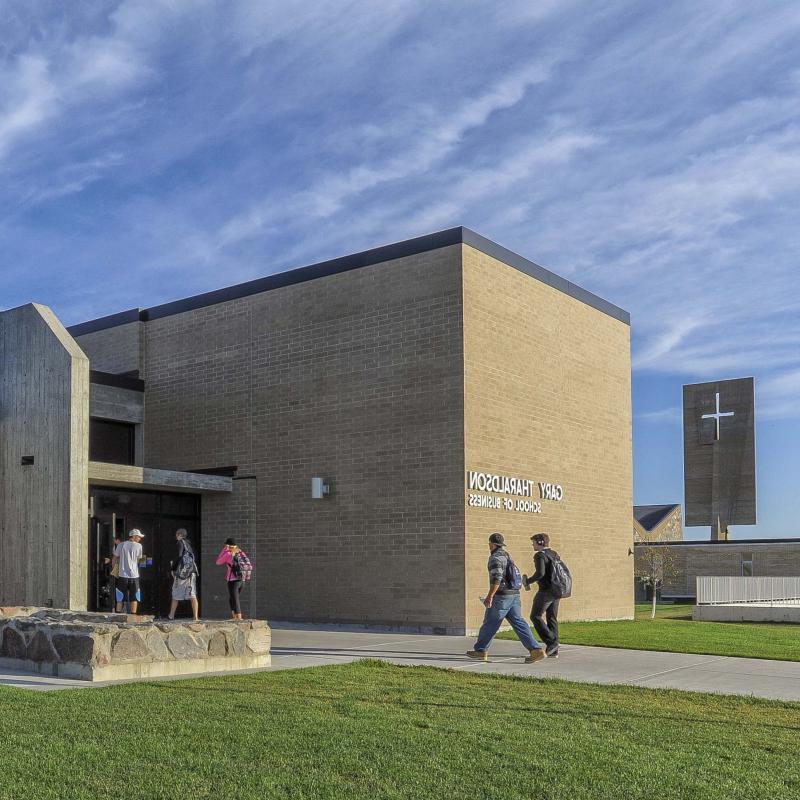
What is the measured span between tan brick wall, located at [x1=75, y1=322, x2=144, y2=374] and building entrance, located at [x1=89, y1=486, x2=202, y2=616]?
4024 mm

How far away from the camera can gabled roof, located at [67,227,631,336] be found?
19.5 metres

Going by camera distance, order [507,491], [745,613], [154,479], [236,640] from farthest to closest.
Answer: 1. [745,613]
2. [154,479]
3. [507,491]
4. [236,640]

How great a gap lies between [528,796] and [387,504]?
13661 millimetres

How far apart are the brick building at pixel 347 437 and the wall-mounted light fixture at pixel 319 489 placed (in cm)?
13

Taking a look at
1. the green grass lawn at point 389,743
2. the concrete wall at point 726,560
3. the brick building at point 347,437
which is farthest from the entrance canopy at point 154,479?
the concrete wall at point 726,560

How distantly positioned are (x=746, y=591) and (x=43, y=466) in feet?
65.5

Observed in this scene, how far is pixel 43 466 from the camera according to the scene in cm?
1708

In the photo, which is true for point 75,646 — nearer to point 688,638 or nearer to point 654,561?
→ point 688,638

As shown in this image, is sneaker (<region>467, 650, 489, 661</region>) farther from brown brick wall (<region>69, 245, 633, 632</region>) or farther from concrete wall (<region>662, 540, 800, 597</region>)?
concrete wall (<region>662, 540, 800, 597</region>)

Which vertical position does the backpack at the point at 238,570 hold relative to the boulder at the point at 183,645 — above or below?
above

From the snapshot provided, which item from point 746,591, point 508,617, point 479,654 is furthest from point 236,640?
point 746,591

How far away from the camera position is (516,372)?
2039 cm

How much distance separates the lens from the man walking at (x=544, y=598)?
13344 millimetres

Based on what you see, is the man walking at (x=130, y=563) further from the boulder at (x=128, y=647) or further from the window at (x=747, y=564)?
the window at (x=747, y=564)
